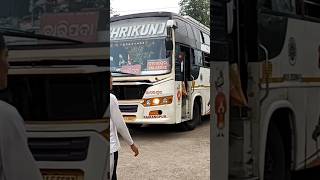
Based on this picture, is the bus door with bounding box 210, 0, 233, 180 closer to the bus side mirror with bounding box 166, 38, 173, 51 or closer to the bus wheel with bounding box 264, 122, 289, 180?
the bus wheel with bounding box 264, 122, 289, 180

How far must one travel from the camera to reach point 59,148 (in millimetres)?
3545

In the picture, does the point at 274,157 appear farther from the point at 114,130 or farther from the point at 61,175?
the point at 61,175

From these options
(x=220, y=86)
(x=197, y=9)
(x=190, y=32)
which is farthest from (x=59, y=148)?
(x=197, y=9)

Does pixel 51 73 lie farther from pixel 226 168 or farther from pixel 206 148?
pixel 206 148

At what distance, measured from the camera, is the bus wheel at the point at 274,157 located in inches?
230

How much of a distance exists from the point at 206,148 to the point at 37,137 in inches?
364

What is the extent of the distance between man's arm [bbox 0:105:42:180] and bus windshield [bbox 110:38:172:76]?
11218 millimetres

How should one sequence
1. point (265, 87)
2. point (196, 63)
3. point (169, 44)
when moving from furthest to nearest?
point (196, 63) → point (169, 44) → point (265, 87)

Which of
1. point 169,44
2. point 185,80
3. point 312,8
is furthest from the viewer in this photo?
point 185,80

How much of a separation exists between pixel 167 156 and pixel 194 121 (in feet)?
14.7

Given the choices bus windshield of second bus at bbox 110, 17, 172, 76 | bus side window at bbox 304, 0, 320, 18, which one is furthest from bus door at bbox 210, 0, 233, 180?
bus windshield of second bus at bbox 110, 17, 172, 76

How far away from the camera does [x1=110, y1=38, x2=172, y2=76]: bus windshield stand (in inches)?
543

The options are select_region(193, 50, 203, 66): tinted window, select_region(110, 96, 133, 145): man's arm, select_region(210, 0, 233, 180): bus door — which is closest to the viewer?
select_region(210, 0, 233, 180): bus door

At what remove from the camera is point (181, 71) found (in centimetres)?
1443
